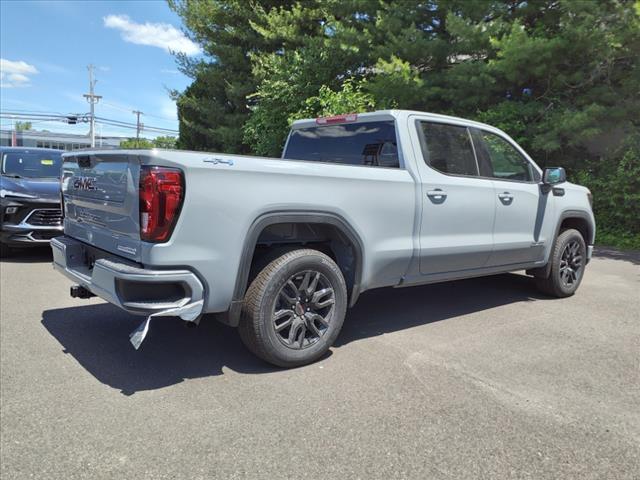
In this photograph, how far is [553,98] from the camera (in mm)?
10859

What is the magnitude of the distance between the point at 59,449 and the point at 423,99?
426 inches

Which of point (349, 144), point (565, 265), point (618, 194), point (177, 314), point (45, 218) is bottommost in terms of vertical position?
point (45, 218)

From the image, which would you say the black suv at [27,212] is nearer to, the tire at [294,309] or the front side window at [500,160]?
the tire at [294,309]

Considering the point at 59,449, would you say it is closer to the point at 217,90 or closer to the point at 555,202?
the point at 555,202

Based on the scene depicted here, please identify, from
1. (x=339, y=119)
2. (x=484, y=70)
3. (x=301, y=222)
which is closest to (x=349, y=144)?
(x=339, y=119)

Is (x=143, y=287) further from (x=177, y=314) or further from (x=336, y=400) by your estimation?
(x=336, y=400)

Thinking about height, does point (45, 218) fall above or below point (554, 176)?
below

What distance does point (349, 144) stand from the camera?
15.5 feet

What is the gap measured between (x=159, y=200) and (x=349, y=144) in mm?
2242

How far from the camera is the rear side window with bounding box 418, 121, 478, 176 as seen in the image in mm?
4414

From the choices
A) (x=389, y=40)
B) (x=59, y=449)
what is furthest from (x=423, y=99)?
(x=59, y=449)

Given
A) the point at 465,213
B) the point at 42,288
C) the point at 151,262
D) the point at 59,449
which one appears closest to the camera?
the point at 59,449

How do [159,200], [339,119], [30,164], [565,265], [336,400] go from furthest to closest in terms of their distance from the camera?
1. [30,164]
2. [565,265]
3. [339,119]
4. [336,400]
5. [159,200]

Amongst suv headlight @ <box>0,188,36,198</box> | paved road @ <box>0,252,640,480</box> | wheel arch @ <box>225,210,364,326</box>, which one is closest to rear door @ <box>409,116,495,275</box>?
paved road @ <box>0,252,640,480</box>
